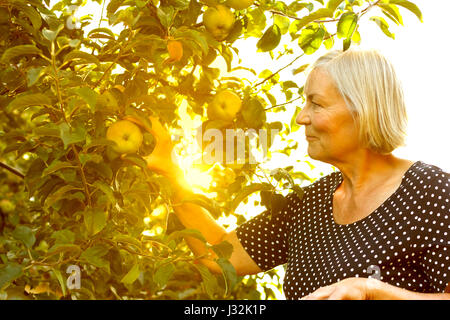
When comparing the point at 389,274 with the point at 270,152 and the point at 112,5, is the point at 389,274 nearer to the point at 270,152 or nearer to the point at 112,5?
the point at 270,152

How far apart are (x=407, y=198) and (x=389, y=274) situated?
0.79 ft

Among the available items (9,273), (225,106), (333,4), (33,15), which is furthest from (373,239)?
(33,15)

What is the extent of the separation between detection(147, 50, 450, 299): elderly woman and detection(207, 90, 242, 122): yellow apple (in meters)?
0.21

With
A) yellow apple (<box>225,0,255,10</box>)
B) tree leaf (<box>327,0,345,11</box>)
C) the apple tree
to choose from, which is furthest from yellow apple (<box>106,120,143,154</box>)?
tree leaf (<box>327,0,345,11</box>)

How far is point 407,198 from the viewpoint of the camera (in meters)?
1.83

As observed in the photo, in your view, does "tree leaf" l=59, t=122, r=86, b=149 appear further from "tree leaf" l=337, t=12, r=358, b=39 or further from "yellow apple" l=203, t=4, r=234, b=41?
"tree leaf" l=337, t=12, r=358, b=39

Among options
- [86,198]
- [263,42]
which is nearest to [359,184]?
[263,42]

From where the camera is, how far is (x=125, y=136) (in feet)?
5.21

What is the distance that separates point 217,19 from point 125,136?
41cm

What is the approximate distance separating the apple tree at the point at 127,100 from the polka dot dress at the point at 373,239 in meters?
0.18

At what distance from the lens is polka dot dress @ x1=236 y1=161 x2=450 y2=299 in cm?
172

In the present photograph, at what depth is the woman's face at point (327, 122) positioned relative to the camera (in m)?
1.90

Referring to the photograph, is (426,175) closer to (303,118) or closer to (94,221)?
(303,118)

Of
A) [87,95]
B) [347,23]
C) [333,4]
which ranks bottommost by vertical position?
[87,95]
